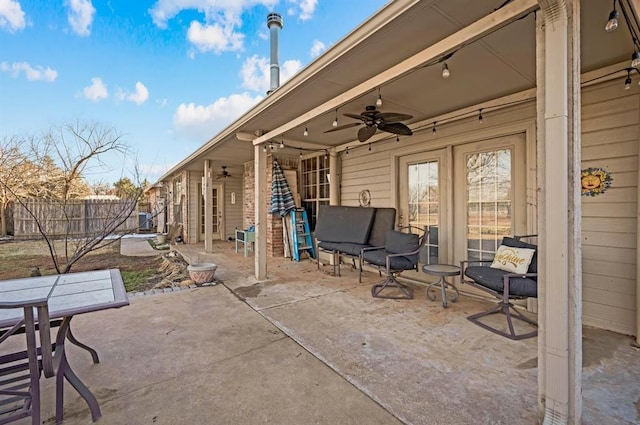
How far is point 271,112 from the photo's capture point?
3832 millimetres

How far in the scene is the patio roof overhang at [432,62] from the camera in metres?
1.87

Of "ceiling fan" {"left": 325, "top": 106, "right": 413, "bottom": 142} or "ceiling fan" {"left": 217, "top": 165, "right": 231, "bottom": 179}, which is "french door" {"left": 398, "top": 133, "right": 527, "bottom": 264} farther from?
"ceiling fan" {"left": 217, "top": 165, "right": 231, "bottom": 179}

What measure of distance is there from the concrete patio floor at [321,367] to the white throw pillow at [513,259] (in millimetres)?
629

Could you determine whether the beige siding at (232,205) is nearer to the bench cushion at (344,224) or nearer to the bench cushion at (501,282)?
the bench cushion at (344,224)

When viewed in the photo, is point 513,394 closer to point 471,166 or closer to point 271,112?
point 471,166

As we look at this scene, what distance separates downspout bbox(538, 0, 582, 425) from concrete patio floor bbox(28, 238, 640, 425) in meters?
0.34

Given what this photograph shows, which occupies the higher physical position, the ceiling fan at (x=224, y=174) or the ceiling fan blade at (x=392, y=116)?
the ceiling fan at (x=224, y=174)

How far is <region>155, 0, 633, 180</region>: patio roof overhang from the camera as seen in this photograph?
1.87 m

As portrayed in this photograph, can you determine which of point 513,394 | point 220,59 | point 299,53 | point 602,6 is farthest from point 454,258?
point 220,59

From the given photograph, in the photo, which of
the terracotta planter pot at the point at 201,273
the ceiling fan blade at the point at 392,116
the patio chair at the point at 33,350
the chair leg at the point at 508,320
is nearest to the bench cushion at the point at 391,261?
the chair leg at the point at 508,320

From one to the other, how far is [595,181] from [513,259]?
1.07 meters

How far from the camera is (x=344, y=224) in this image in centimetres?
532

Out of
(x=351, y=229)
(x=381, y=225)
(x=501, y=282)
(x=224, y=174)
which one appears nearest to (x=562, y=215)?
(x=501, y=282)

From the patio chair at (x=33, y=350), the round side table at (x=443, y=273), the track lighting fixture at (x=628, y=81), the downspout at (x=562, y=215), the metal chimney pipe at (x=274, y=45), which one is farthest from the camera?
the metal chimney pipe at (x=274, y=45)
